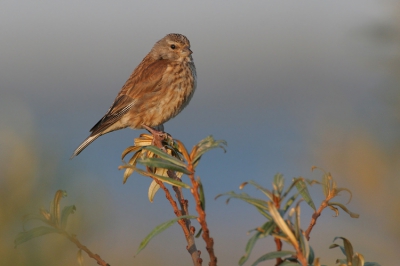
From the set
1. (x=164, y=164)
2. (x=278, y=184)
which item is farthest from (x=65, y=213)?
(x=278, y=184)

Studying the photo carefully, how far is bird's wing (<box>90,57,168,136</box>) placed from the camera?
514cm

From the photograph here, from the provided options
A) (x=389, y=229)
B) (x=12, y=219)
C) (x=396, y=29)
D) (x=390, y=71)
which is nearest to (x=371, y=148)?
(x=389, y=229)

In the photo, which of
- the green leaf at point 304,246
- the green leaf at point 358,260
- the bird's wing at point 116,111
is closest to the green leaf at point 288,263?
the green leaf at point 304,246

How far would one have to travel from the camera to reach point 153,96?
5148 millimetres

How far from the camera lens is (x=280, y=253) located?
0.97 meters

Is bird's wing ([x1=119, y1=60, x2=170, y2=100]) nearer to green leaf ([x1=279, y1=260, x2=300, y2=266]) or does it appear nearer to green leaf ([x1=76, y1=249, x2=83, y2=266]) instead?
green leaf ([x1=76, y1=249, x2=83, y2=266])

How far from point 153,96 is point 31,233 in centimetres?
422

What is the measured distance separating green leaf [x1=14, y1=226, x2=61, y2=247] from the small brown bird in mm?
3792

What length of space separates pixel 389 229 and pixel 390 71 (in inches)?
27.1

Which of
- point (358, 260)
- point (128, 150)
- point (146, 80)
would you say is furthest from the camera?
point (146, 80)

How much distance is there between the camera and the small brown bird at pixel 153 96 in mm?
5035

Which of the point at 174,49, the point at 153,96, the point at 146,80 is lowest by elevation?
the point at 153,96

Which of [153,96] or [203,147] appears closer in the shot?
[203,147]

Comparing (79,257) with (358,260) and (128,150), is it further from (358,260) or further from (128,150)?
(128,150)
